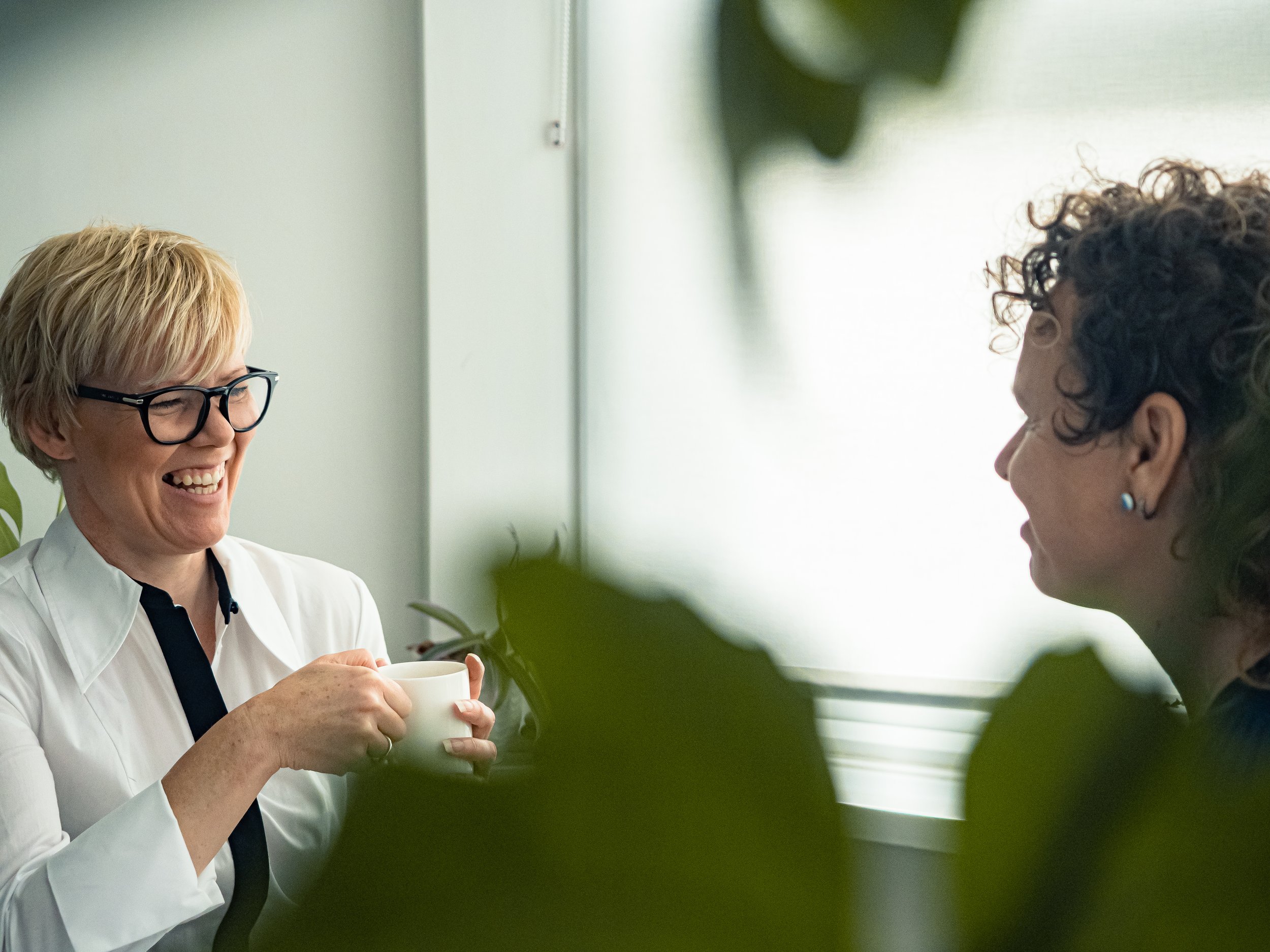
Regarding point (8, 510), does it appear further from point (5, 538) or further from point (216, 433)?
point (216, 433)

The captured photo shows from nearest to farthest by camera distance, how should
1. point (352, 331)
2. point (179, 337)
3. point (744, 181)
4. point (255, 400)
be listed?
point (744, 181) < point (352, 331) < point (179, 337) < point (255, 400)

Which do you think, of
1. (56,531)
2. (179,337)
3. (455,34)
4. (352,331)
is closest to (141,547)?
(56,531)

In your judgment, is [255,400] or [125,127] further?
[255,400]

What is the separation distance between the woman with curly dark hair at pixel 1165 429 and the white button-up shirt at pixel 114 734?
427mm

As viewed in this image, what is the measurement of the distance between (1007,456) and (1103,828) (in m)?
0.03

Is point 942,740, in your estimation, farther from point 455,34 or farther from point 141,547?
point 141,547

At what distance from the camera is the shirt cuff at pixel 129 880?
1.53ft

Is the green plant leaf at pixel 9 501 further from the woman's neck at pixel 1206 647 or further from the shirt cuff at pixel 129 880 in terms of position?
the woman's neck at pixel 1206 647

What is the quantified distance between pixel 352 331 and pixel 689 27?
0.13 meters

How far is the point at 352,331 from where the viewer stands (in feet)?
0.61

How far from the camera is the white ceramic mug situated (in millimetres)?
79

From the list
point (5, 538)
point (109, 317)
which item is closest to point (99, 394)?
point (109, 317)

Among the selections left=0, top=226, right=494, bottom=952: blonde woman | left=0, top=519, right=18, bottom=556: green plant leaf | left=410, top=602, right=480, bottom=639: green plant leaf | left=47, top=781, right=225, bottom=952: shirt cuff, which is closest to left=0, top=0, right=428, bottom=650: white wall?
left=410, top=602, right=480, bottom=639: green plant leaf

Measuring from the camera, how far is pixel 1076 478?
0.07 m
